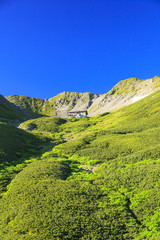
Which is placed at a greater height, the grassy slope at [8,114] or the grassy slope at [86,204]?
the grassy slope at [8,114]

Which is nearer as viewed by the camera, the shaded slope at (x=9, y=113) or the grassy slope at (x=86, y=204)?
the grassy slope at (x=86, y=204)

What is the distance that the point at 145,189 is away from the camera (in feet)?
69.3

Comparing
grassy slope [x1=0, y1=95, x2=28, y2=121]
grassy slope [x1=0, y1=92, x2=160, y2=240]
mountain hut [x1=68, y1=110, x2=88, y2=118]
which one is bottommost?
grassy slope [x1=0, y1=92, x2=160, y2=240]

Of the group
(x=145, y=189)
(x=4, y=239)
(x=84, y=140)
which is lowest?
(x=145, y=189)

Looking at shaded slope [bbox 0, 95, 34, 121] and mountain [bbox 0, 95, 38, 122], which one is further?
shaded slope [bbox 0, 95, 34, 121]

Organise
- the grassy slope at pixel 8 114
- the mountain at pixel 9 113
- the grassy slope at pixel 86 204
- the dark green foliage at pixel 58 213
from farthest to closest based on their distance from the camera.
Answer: the mountain at pixel 9 113 < the grassy slope at pixel 8 114 < the grassy slope at pixel 86 204 < the dark green foliage at pixel 58 213

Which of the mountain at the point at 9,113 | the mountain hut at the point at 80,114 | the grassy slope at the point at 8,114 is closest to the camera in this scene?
the grassy slope at the point at 8,114

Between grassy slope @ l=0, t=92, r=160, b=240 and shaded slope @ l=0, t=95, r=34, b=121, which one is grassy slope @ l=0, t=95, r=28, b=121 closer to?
shaded slope @ l=0, t=95, r=34, b=121

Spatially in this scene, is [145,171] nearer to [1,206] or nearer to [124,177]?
[124,177]

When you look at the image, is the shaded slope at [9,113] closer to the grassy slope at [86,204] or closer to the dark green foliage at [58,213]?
the grassy slope at [86,204]

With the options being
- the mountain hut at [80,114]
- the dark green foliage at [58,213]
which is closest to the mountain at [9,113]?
the mountain hut at [80,114]

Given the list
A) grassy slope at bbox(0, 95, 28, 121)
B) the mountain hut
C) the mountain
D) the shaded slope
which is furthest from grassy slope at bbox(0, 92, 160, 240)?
the mountain hut

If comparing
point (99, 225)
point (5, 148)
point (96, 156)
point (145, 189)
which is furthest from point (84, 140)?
point (99, 225)

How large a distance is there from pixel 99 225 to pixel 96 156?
2504cm
